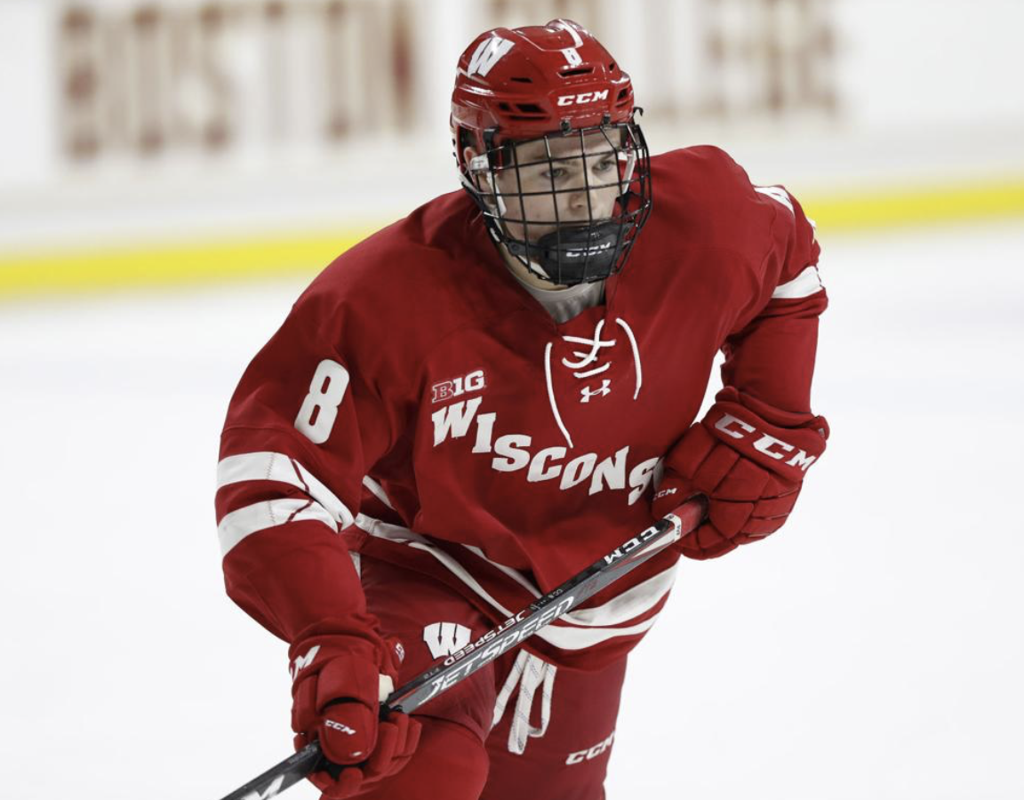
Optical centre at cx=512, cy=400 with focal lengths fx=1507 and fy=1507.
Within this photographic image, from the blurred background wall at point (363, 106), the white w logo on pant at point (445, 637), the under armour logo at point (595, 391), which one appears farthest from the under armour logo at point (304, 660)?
the blurred background wall at point (363, 106)

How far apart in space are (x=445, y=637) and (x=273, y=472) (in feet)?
1.16

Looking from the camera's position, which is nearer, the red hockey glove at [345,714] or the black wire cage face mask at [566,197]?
the red hockey glove at [345,714]

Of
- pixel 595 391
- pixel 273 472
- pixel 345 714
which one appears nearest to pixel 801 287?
pixel 595 391

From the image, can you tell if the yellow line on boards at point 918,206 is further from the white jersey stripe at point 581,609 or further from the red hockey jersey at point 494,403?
the white jersey stripe at point 581,609

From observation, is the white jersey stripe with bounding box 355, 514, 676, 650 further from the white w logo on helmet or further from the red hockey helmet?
the white w logo on helmet

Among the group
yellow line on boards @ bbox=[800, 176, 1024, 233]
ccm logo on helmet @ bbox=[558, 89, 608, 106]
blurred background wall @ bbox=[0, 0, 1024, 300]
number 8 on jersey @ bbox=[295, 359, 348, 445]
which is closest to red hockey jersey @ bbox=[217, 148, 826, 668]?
number 8 on jersey @ bbox=[295, 359, 348, 445]

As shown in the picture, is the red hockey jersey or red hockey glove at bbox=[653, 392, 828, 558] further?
red hockey glove at bbox=[653, 392, 828, 558]

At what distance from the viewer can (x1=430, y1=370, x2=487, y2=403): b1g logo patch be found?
6.15 ft

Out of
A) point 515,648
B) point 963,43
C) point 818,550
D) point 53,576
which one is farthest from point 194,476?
point 963,43

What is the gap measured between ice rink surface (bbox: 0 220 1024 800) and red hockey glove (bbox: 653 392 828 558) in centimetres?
51

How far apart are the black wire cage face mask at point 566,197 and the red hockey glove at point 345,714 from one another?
518 mm

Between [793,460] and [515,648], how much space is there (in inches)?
19.1

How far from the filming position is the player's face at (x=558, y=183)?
1826 mm

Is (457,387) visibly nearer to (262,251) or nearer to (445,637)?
(445,637)
